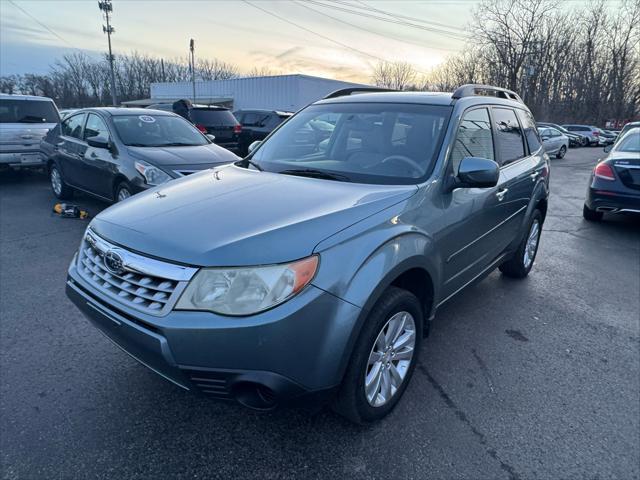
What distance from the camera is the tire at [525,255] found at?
15.1 ft

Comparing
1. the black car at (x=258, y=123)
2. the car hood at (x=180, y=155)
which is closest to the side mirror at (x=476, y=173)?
the car hood at (x=180, y=155)

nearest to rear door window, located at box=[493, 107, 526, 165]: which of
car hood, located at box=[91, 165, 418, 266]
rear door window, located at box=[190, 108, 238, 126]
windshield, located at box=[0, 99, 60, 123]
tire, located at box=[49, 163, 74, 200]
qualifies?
car hood, located at box=[91, 165, 418, 266]

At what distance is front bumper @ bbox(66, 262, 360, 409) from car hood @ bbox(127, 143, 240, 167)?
4.42 metres

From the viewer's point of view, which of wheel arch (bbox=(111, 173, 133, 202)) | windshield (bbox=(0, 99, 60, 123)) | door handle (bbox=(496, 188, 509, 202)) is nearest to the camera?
door handle (bbox=(496, 188, 509, 202))

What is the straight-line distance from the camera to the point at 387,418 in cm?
253

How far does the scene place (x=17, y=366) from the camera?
292 cm

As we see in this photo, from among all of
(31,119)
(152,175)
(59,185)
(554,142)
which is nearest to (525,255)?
(152,175)

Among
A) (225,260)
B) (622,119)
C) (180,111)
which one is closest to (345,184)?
(225,260)

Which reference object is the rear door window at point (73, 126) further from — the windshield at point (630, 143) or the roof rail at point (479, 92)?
the windshield at point (630, 143)

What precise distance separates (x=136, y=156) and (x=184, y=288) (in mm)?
4800

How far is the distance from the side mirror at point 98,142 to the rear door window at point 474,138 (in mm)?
5309

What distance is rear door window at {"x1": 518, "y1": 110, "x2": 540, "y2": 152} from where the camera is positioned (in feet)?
14.4

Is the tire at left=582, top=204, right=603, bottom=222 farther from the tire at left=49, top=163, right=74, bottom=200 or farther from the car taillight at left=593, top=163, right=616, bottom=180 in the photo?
the tire at left=49, top=163, right=74, bottom=200

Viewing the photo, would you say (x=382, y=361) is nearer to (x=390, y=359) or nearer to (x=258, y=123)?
(x=390, y=359)
